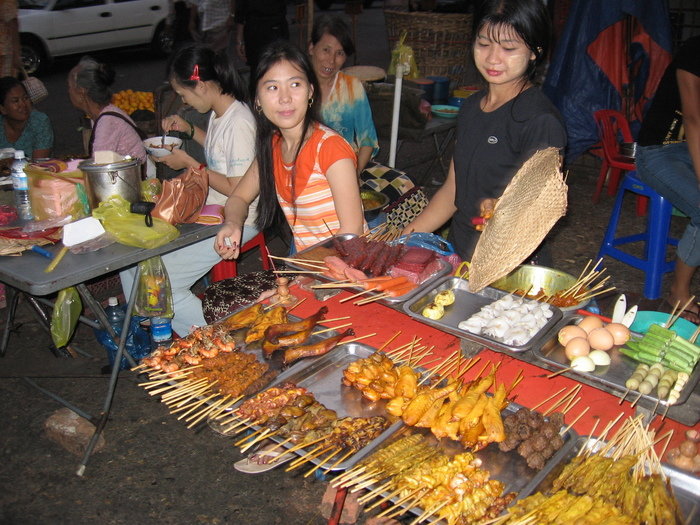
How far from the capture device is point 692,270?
4.56 m

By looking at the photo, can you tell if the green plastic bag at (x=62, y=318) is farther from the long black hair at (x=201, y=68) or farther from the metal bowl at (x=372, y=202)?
the metal bowl at (x=372, y=202)

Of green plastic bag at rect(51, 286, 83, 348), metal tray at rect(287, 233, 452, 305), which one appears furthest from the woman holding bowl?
green plastic bag at rect(51, 286, 83, 348)

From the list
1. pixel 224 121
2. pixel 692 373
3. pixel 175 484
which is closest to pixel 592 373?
pixel 692 373

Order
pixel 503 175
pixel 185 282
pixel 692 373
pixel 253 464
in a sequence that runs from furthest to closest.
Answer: pixel 185 282
pixel 503 175
pixel 253 464
pixel 692 373

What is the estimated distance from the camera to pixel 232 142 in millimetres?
4285

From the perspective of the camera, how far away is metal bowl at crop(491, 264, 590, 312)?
9.02 feet

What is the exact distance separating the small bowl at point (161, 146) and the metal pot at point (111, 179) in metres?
0.71

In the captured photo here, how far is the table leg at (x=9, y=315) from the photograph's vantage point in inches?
178

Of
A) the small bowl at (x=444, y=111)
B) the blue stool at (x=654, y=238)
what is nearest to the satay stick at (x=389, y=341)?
the blue stool at (x=654, y=238)

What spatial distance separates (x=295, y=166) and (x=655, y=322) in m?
2.00

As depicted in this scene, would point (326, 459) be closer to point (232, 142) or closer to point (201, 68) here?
point (232, 142)

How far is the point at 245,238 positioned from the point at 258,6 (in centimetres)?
556

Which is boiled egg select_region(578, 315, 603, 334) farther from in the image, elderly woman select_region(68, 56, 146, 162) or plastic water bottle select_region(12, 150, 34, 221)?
elderly woman select_region(68, 56, 146, 162)

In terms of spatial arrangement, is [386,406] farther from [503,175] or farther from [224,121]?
[224,121]
